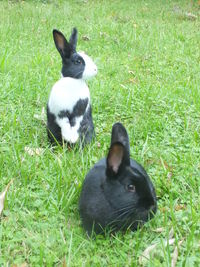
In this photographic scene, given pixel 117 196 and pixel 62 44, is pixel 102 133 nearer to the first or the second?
pixel 62 44

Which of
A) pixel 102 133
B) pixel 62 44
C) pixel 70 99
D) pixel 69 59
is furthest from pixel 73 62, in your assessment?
pixel 102 133

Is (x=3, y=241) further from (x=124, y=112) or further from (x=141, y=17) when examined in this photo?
(x=141, y=17)

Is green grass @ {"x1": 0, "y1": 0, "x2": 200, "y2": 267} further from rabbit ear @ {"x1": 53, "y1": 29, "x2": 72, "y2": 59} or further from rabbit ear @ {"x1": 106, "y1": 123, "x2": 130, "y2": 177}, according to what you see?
rabbit ear @ {"x1": 53, "y1": 29, "x2": 72, "y2": 59}

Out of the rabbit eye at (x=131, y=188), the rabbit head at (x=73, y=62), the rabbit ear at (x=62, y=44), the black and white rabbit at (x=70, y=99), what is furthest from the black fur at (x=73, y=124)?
the rabbit eye at (x=131, y=188)

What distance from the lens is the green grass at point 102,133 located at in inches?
94.2

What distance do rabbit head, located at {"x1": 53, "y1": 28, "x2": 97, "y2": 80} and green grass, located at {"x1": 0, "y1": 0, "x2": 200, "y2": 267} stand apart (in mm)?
596

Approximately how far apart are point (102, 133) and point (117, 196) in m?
1.49

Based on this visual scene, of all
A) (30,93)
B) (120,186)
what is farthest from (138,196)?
(30,93)

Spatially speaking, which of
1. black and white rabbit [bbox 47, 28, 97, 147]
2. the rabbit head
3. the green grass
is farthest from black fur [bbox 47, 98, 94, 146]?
the rabbit head

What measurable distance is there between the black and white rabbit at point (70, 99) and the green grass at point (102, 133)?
0.18 meters

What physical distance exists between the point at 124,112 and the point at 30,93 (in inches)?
Answer: 38.4

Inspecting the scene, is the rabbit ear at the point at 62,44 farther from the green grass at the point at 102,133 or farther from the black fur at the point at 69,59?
the green grass at the point at 102,133

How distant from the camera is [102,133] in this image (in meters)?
3.85

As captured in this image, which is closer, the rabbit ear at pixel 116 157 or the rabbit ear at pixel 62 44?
the rabbit ear at pixel 116 157
